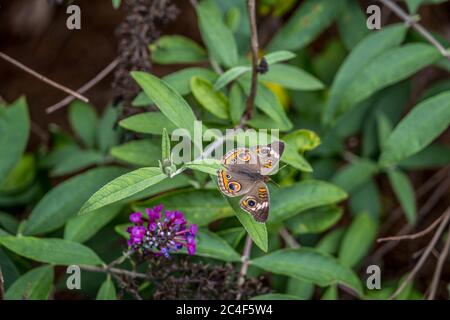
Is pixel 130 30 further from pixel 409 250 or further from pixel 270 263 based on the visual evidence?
pixel 409 250

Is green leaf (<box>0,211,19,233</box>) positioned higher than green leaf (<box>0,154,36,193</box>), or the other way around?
green leaf (<box>0,154,36,193</box>)

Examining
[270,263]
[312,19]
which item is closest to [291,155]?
[270,263]

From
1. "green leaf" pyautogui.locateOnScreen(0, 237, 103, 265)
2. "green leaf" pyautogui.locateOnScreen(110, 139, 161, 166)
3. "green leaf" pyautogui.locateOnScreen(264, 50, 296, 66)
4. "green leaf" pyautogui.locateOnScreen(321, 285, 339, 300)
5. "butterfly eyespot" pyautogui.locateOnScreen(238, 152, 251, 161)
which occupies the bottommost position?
"green leaf" pyautogui.locateOnScreen(321, 285, 339, 300)

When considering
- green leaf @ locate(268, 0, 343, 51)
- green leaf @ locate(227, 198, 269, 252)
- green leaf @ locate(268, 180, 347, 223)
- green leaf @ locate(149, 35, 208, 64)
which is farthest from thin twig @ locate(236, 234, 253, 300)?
green leaf @ locate(268, 0, 343, 51)

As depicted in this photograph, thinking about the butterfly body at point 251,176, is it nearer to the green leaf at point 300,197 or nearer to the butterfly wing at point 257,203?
the butterfly wing at point 257,203

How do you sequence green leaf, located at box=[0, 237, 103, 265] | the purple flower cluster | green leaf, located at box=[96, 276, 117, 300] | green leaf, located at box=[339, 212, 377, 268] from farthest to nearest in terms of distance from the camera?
green leaf, located at box=[339, 212, 377, 268] → green leaf, located at box=[96, 276, 117, 300] → green leaf, located at box=[0, 237, 103, 265] → the purple flower cluster

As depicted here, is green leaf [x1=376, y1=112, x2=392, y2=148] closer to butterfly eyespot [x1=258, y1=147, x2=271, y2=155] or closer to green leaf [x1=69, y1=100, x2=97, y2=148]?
butterfly eyespot [x1=258, y1=147, x2=271, y2=155]

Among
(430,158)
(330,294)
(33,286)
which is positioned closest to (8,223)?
(33,286)
